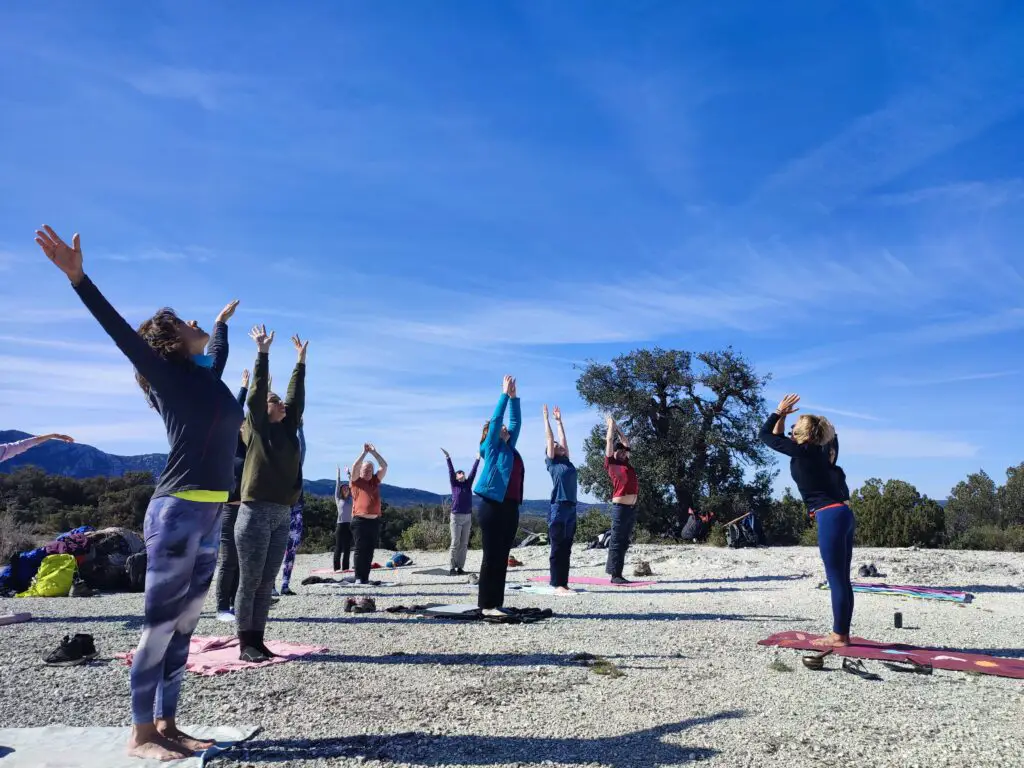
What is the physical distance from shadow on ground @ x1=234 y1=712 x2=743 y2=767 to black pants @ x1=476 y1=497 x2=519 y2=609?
10.5 ft

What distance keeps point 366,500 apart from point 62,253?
7132mm

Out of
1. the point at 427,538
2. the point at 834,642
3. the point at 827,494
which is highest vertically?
the point at 827,494

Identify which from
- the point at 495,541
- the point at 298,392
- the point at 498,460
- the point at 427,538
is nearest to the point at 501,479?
the point at 498,460

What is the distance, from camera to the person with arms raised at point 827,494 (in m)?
5.48

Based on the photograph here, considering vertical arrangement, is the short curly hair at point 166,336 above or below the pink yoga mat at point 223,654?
above

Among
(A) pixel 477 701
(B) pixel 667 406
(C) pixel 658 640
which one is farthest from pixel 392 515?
(A) pixel 477 701

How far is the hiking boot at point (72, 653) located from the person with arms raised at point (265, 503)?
3.77 ft

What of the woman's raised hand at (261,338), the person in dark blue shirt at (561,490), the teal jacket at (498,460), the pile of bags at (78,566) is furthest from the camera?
the pile of bags at (78,566)

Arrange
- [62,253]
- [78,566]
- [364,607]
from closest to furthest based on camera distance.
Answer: [62,253], [364,607], [78,566]

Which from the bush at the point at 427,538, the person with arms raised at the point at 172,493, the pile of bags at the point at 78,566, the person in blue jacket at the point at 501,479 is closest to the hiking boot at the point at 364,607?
the person in blue jacket at the point at 501,479

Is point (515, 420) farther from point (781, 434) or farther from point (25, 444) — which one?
point (25, 444)

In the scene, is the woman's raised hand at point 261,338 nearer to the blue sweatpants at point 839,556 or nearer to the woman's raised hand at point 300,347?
the woman's raised hand at point 300,347

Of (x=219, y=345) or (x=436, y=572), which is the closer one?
(x=219, y=345)

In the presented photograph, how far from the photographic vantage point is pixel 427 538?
2109 centimetres
